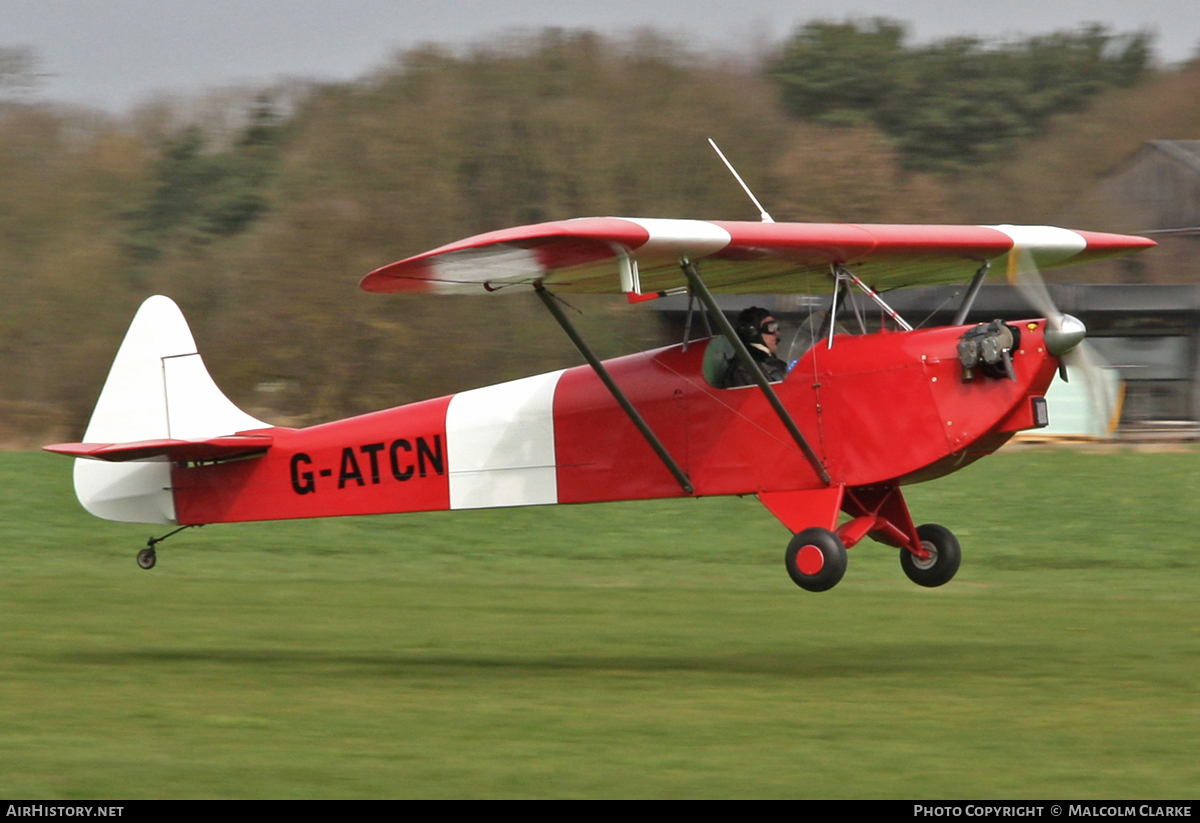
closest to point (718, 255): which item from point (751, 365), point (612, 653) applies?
point (751, 365)

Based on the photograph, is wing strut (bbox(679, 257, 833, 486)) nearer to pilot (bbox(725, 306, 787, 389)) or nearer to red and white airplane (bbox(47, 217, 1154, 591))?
red and white airplane (bbox(47, 217, 1154, 591))

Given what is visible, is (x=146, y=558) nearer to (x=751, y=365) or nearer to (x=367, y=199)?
(x=751, y=365)

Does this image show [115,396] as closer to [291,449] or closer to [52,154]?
[291,449]

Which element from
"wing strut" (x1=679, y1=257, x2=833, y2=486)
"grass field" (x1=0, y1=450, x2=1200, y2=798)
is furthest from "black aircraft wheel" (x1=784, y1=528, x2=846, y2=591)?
"grass field" (x1=0, y1=450, x2=1200, y2=798)

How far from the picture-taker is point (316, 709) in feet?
29.6

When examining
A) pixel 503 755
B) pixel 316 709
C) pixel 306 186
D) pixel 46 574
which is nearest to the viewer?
pixel 503 755

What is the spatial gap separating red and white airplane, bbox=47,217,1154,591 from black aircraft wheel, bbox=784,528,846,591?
0.02 meters

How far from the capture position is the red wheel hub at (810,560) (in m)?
9.38

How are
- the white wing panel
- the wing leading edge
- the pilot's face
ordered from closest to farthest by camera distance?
the wing leading edge, the pilot's face, the white wing panel

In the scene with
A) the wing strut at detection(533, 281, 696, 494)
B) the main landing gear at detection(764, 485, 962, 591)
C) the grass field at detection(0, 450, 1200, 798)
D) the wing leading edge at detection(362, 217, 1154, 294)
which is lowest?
the grass field at detection(0, 450, 1200, 798)

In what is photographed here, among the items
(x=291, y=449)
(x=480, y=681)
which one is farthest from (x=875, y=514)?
(x=291, y=449)

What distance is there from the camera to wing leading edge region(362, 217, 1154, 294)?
29.3ft

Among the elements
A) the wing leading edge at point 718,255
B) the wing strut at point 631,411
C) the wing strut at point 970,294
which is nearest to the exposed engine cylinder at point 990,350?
the wing strut at point 970,294

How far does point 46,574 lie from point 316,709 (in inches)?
417
